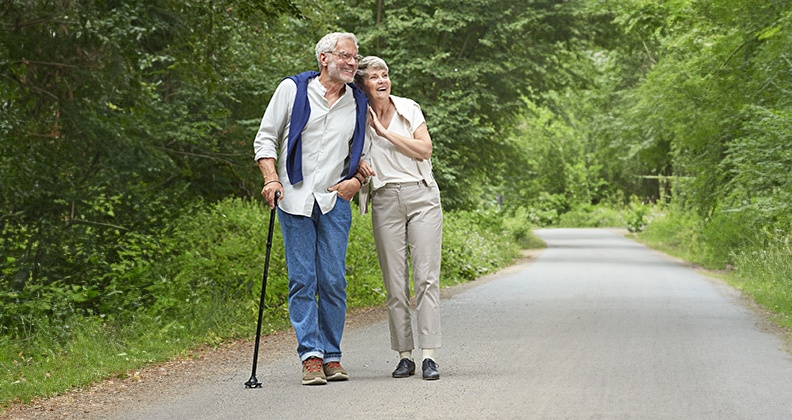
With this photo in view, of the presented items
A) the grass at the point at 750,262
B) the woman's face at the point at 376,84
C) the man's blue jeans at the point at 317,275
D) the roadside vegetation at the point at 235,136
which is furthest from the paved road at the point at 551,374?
the woman's face at the point at 376,84

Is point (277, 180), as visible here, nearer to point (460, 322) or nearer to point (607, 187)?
point (460, 322)

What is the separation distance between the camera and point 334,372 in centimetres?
704

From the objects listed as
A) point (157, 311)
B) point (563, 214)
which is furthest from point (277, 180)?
point (563, 214)

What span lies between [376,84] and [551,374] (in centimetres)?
222

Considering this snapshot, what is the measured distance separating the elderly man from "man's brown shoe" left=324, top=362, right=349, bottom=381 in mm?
118

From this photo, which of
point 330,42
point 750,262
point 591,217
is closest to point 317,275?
point 330,42

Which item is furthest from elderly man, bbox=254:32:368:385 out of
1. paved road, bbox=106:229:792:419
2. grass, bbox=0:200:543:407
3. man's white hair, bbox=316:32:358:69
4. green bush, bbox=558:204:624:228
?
green bush, bbox=558:204:624:228

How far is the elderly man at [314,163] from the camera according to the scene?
6820mm

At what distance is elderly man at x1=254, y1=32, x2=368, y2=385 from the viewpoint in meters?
6.82

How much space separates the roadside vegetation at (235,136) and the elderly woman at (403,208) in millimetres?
2111

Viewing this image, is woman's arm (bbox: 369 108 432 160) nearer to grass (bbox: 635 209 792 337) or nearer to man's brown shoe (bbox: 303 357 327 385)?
man's brown shoe (bbox: 303 357 327 385)

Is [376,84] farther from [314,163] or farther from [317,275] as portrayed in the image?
[317,275]

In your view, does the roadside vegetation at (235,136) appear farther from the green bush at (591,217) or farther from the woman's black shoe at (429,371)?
the green bush at (591,217)

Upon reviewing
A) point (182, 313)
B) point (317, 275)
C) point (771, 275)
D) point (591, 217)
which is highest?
point (317, 275)
